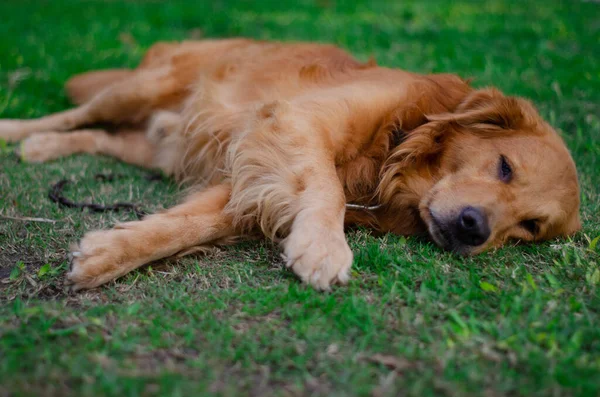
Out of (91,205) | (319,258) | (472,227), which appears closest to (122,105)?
(91,205)

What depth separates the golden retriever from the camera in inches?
96.4

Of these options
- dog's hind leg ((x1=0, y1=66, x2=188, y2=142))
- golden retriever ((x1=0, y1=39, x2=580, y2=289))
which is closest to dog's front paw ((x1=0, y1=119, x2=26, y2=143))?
dog's hind leg ((x1=0, y1=66, x2=188, y2=142))

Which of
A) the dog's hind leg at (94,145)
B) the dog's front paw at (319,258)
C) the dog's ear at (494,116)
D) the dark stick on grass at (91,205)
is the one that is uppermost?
the dog's ear at (494,116)

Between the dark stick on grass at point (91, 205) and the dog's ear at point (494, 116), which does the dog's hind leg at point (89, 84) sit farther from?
the dog's ear at point (494, 116)

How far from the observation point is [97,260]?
2275 mm

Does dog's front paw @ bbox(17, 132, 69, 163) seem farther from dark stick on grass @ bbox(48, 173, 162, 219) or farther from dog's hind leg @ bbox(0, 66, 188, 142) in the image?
dark stick on grass @ bbox(48, 173, 162, 219)

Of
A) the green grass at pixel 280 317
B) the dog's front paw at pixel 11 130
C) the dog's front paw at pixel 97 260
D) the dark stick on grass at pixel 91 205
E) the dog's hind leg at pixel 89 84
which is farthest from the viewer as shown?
the dog's hind leg at pixel 89 84

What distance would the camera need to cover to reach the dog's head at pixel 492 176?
2672 millimetres

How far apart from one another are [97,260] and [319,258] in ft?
2.89

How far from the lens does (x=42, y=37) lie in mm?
6152

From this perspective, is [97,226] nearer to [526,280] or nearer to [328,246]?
[328,246]

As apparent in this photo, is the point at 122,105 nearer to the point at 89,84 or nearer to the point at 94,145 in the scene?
the point at 94,145

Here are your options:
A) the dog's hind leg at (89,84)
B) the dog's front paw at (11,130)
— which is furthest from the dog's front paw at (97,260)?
the dog's hind leg at (89,84)

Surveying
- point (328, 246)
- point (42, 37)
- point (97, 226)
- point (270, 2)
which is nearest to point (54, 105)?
point (42, 37)
